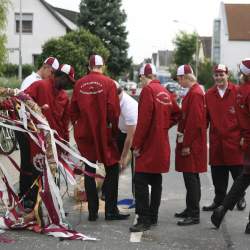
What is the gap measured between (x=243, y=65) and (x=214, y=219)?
5.70 feet

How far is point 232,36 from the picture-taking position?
77.4 m

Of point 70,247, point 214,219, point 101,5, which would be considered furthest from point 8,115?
point 101,5

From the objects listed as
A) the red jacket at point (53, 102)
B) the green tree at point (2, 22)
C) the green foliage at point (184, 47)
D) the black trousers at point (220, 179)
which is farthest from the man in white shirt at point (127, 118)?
the green foliage at point (184, 47)

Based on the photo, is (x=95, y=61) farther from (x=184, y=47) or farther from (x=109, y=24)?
(x=184, y=47)

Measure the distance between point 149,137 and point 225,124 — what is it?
1306 mm

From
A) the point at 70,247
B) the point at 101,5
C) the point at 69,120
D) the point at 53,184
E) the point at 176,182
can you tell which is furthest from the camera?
the point at 101,5

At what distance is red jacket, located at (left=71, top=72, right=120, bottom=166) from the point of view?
732 centimetres

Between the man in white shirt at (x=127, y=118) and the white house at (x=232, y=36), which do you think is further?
the white house at (x=232, y=36)

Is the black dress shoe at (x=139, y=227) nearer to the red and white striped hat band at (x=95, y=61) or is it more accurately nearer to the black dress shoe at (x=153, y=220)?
the black dress shoe at (x=153, y=220)

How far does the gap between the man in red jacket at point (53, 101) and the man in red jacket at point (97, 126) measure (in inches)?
10.7

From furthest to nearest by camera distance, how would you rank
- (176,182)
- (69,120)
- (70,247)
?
(176,182) → (69,120) → (70,247)

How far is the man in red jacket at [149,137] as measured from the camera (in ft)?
22.8

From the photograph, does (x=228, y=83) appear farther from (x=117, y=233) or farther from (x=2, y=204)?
(x=2, y=204)

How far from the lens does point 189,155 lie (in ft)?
24.2
